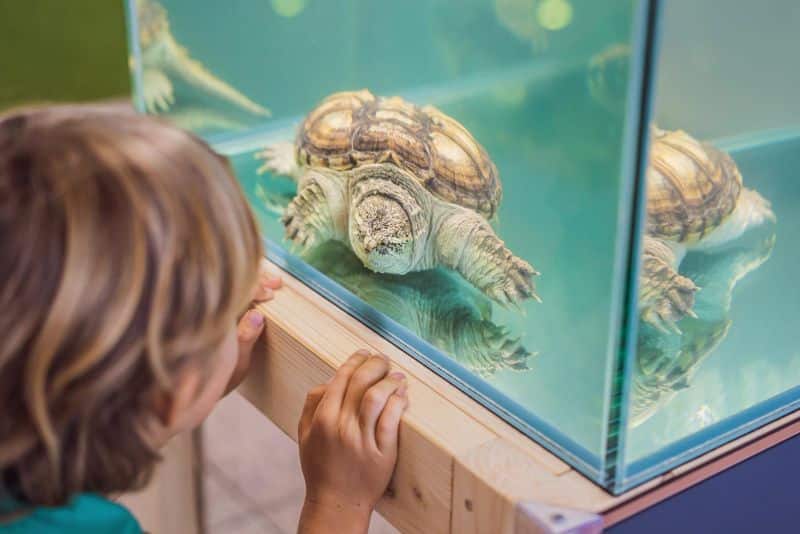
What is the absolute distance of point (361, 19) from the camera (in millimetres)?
667

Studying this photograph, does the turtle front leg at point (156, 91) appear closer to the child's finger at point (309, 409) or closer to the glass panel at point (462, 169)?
the glass panel at point (462, 169)

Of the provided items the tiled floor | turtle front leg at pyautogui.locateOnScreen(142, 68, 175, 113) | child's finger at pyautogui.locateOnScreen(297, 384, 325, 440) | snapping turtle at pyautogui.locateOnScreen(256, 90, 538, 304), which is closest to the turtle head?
snapping turtle at pyautogui.locateOnScreen(256, 90, 538, 304)

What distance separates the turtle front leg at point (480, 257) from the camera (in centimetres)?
60

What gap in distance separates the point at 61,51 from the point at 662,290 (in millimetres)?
1264

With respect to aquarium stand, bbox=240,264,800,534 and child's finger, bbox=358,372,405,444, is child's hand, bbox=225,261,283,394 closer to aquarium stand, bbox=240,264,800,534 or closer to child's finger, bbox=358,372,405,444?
aquarium stand, bbox=240,264,800,534

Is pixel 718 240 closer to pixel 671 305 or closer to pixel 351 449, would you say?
pixel 671 305

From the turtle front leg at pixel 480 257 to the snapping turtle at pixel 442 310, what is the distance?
15 mm

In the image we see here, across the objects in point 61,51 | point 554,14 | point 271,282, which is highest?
point 554,14

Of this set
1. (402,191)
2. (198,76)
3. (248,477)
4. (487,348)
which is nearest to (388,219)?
(402,191)

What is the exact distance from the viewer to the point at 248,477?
5.30ft

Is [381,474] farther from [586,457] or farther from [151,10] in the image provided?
[151,10]

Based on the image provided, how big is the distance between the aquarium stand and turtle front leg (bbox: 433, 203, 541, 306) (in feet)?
0.25

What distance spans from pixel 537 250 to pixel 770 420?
215 mm

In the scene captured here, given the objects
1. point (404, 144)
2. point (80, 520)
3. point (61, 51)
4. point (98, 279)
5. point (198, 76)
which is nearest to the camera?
point (98, 279)
